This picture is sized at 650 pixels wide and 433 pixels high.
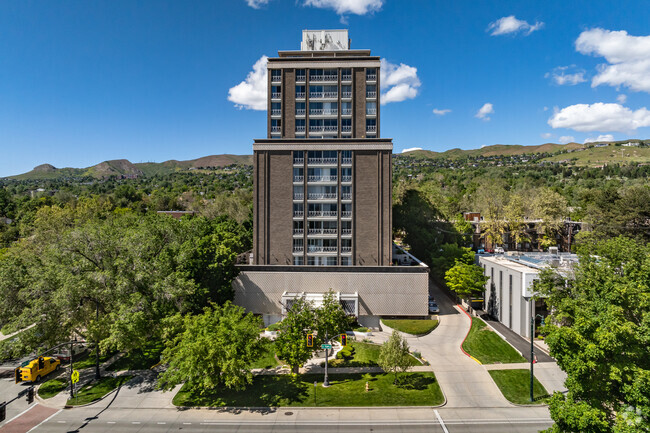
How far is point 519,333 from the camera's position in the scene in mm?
41625

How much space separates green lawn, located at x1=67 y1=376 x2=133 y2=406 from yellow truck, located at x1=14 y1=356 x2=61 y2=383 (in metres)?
5.40

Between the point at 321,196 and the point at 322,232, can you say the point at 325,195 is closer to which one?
the point at 321,196

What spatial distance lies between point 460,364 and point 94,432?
106 ft

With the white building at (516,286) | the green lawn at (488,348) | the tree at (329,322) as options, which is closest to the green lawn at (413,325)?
the green lawn at (488,348)

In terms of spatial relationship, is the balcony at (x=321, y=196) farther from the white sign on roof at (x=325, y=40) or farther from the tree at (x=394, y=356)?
the white sign on roof at (x=325, y=40)

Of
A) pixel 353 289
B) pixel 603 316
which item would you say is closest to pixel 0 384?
pixel 353 289

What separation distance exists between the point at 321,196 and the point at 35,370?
1454 inches

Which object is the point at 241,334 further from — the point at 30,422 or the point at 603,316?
the point at 603,316

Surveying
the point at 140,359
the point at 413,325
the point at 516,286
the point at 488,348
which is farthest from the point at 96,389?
the point at 516,286

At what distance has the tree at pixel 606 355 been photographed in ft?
54.9

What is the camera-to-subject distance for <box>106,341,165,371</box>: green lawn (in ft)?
117

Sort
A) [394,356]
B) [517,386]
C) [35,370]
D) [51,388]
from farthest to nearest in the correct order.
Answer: [35,370] < [51,388] < [517,386] < [394,356]

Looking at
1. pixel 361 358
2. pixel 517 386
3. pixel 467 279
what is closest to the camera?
pixel 517 386

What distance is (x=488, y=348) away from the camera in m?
38.5
